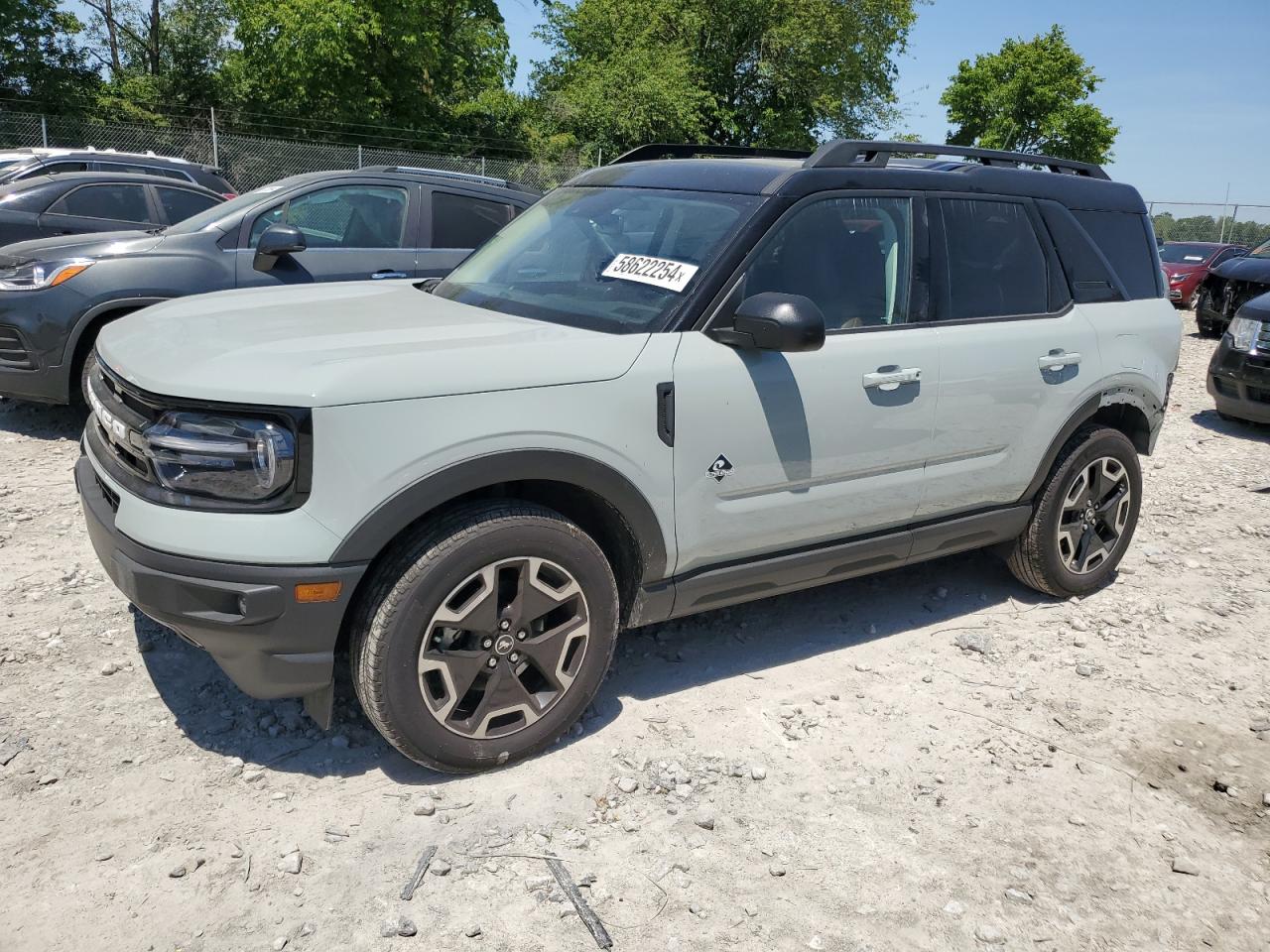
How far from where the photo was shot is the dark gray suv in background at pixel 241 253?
610 cm

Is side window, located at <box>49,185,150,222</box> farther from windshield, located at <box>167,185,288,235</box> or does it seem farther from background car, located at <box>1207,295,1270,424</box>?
background car, located at <box>1207,295,1270,424</box>

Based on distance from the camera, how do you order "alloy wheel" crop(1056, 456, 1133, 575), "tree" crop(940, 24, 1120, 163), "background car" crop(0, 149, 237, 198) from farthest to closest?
"tree" crop(940, 24, 1120, 163) < "background car" crop(0, 149, 237, 198) < "alloy wheel" crop(1056, 456, 1133, 575)

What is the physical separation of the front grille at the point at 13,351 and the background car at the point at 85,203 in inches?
151

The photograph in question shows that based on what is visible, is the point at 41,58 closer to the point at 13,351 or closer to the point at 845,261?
the point at 13,351

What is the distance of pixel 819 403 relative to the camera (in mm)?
3463

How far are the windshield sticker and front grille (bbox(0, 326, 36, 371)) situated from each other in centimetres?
435

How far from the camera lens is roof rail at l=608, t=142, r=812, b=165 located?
4.32 m

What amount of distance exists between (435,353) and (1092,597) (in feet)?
11.5

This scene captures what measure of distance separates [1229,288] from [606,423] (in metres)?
13.2

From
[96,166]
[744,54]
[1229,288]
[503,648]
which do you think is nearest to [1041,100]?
[744,54]

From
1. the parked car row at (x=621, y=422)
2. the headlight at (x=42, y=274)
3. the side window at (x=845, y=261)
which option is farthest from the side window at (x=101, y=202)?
the side window at (x=845, y=261)

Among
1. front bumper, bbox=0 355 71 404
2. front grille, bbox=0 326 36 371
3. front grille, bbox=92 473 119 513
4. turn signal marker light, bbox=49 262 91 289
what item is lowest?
front bumper, bbox=0 355 71 404

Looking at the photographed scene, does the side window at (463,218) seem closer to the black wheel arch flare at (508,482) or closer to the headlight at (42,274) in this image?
the headlight at (42,274)

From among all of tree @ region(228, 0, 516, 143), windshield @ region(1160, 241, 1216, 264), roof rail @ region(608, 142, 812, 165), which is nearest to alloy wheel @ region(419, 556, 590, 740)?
roof rail @ region(608, 142, 812, 165)
